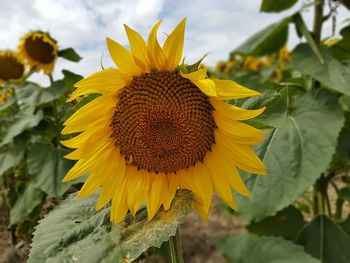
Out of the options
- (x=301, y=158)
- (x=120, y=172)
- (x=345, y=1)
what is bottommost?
(x=301, y=158)

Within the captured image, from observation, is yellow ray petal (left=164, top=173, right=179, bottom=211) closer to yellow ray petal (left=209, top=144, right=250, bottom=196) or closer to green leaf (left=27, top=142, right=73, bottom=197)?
yellow ray petal (left=209, top=144, right=250, bottom=196)

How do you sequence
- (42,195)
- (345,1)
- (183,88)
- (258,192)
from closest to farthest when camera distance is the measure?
(183,88) → (258,192) → (345,1) → (42,195)

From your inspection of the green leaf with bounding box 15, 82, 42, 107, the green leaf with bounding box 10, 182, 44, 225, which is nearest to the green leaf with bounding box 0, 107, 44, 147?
the green leaf with bounding box 15, 82, 42, 107

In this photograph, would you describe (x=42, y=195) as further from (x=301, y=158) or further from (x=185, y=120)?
(x=185, y=120)

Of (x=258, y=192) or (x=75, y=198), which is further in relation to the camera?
(x=258, y=192)

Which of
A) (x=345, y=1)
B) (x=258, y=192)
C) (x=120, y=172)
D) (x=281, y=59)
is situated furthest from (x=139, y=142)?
(x=281, y=59)

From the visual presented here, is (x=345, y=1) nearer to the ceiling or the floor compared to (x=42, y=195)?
nearer to the ceiling

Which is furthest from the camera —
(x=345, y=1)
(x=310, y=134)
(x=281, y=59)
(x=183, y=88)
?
(x=281, y=59)
